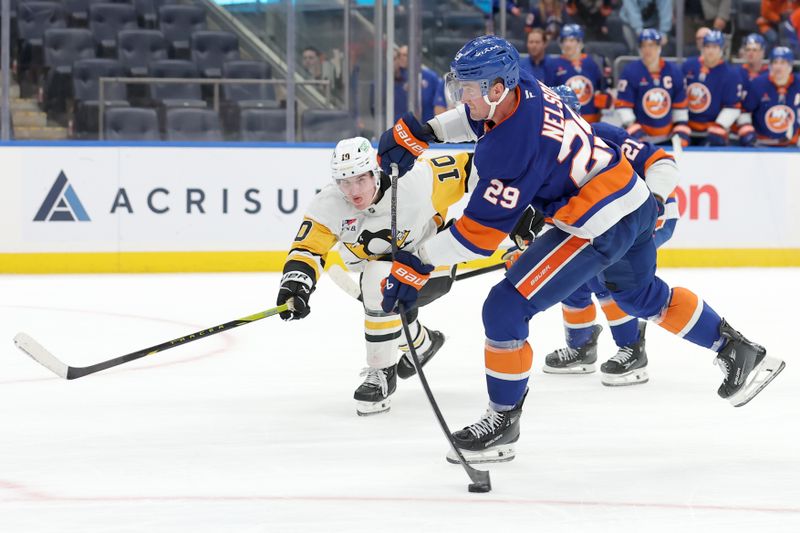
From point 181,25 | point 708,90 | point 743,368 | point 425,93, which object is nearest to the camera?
point 743,368

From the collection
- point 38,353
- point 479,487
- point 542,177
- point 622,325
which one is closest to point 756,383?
point 622,325

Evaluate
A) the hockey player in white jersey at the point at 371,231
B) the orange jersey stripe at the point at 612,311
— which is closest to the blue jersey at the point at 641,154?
the orange jersey stripe at the point at 612,311

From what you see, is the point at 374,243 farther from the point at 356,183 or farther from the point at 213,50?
the point at 213,50

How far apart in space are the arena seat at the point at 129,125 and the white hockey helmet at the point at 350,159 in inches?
172

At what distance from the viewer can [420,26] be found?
7.89 m

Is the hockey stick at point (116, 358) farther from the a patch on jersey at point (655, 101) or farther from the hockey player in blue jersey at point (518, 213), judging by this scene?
the a patch on jersey at point (655, 101)

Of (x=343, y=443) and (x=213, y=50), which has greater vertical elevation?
(x=213, y=50)

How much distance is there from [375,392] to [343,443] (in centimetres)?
45

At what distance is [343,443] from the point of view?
322 cm

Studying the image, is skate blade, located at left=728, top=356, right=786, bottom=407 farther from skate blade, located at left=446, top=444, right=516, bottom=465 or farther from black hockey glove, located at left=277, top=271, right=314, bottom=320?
black hockey glove, located at left=277, top=271, right=314, bottom=320

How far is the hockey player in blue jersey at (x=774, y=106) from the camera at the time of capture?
8586 millimetres

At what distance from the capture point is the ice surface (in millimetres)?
2514

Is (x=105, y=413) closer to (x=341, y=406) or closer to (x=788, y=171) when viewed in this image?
(x=341, y=406)

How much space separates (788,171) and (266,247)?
12.3ft
